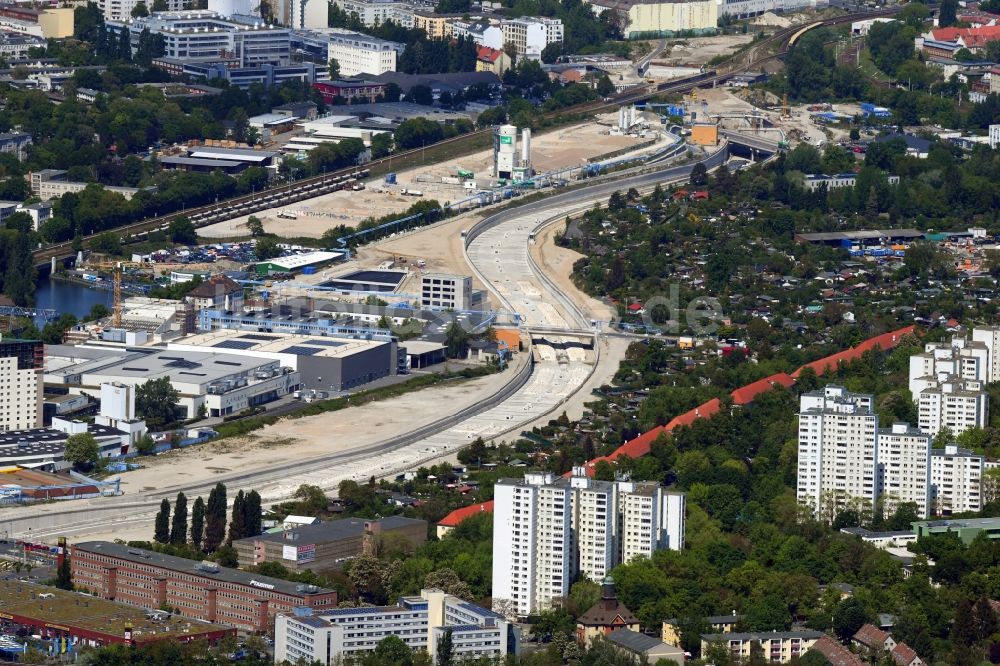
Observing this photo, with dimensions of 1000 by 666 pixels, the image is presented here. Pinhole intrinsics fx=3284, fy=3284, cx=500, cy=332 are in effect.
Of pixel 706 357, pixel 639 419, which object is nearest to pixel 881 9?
pixel 706 357

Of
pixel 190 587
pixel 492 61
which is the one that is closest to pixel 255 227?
pixel 492 61

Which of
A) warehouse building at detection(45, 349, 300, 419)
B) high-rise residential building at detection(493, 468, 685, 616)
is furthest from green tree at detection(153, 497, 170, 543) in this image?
warehouse building at detection(45, 349, 300, 419)

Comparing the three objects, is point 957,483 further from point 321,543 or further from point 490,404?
point 490,404

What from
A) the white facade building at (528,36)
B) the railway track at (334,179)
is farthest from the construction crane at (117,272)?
the white facade building at (528,36)

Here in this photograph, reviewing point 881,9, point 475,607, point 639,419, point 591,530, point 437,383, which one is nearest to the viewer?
point 475,607

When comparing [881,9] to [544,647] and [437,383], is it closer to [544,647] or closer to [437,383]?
[437,383]

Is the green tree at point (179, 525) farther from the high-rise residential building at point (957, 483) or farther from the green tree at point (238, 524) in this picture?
the high-rise residential building at point (957, 483)
